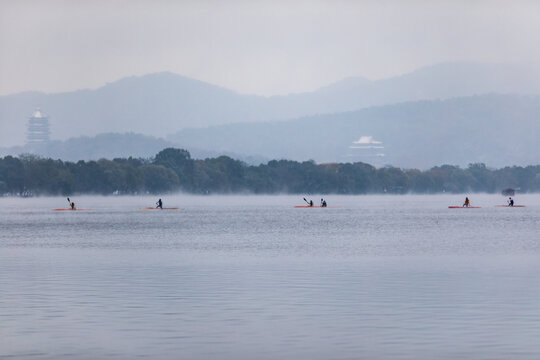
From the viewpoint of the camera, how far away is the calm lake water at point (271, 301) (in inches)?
882

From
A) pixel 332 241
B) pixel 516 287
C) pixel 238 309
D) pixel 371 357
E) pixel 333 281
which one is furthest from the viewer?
pixel 332 241

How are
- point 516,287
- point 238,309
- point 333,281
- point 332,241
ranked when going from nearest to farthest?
point 238,309 < point 516,287 < point 333,281 < point 332,241

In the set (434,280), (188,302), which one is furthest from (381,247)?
(188,302)

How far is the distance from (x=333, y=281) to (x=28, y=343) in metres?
15.4

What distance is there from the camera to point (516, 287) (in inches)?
1321

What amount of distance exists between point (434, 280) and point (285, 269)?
23.6 ft

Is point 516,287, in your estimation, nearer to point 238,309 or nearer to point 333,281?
point 333,281

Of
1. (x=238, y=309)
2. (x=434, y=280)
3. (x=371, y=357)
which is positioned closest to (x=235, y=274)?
(x=434, y=280)

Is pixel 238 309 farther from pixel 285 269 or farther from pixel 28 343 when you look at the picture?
pixel 285 269

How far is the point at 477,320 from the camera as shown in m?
26.0

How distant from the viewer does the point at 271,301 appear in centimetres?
3008

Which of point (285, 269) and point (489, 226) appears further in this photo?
point (489, 226)

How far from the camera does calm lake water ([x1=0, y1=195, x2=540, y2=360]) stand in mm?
22391

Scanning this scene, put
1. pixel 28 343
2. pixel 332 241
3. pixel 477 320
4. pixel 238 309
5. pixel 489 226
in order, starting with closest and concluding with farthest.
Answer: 1. pixel 28 343
2. pixel 477 320
3. pixel 238 309
4. pixel 332 241
5. pixel 489 226
